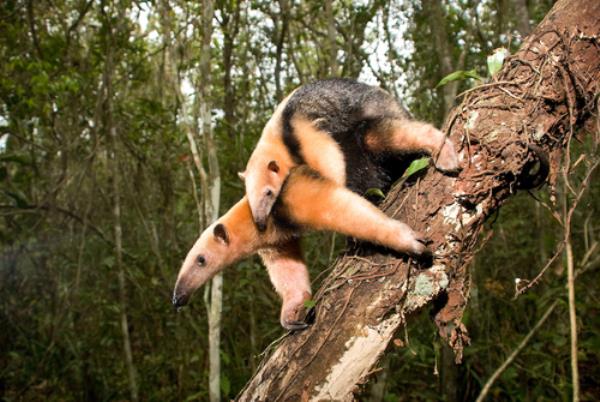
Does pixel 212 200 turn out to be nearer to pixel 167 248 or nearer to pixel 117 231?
pixel 117 231

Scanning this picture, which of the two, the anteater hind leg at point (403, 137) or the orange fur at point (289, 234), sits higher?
the anteater hind leg at point (403, 137)

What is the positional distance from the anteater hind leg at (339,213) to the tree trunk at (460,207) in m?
0.10

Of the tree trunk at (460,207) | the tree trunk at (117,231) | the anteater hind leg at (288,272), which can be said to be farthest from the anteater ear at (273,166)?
the tree trunk at (117,231)

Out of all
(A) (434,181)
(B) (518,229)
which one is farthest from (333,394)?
(B) (518,229)

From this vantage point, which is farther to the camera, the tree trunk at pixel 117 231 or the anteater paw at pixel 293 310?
the tree trunk at pixel 117 231

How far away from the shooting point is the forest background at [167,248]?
19.4ft

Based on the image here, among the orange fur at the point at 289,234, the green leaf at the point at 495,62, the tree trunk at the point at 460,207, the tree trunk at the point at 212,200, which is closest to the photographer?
the tree trunk at the point at 460,207

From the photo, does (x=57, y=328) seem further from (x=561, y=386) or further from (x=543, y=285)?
(x=543, y=285)

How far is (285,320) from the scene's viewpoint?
11.5ft

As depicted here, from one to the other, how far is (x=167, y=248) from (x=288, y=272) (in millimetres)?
4818

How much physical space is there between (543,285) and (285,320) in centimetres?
495

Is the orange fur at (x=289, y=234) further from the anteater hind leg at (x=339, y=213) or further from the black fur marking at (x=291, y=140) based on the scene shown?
the black fur marking at (x=291, y=140)

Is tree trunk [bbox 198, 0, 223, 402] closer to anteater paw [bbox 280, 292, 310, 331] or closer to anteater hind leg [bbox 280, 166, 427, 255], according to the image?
anteater paw [bbox 280, 292, 310, 331]

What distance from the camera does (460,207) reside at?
243 centimetres
